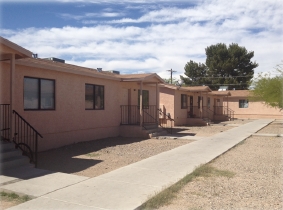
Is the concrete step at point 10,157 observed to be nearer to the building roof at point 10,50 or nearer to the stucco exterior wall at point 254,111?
the building roof at point 10,50

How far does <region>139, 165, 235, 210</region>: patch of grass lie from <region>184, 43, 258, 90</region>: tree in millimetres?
43673

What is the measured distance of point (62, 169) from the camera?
27.1ft

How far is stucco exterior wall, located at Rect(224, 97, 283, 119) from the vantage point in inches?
1451

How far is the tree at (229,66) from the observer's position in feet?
165

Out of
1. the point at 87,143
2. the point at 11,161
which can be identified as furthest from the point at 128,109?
the point at 11,161

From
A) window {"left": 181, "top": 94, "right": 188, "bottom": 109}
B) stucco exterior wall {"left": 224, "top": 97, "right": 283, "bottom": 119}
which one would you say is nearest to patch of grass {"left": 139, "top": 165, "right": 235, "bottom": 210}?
window {"left": 181, "top": 94, "right": 188, "bottom": 109}

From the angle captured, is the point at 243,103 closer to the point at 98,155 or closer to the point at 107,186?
the point at 98,155

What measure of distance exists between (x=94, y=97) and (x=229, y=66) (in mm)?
40249

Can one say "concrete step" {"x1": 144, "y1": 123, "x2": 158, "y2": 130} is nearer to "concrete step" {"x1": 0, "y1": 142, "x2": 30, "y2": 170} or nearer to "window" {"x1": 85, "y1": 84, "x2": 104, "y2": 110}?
"window" {"x1": 85, "y1": 84, "x2": 104, "y2": 110}

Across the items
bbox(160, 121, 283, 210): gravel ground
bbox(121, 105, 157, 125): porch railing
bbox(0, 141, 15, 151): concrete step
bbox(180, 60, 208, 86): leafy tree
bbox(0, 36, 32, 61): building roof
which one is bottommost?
bbox(160, 121, 283, 210): gravel ground

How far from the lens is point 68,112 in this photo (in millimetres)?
12578

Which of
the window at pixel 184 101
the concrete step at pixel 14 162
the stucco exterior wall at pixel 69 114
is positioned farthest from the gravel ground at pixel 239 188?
the window at pixel 184 101

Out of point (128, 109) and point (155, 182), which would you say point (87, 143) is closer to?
point (128, 109)

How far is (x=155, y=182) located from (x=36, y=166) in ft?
11.4
